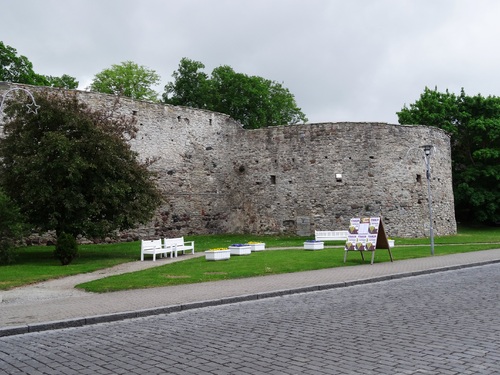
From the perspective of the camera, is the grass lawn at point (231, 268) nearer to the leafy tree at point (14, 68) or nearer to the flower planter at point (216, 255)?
the flower planter at point (216, 255)

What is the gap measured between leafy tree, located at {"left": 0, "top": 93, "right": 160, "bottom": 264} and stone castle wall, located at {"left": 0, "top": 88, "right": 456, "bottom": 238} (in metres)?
8.55

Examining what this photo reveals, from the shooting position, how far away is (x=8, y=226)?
54.2ft

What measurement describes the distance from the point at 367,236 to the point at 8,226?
1188 cm

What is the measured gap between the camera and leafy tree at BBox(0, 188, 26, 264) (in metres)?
16.5

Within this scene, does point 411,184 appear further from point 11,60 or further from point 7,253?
point 11,60

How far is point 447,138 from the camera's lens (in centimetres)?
3262

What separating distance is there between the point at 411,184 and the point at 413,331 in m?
24.3

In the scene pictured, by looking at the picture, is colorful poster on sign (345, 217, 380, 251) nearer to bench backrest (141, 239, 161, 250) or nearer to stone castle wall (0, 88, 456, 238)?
bench backrest (141, 239, 161, 250)

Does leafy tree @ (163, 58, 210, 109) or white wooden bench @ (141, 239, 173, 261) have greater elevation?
leafy tree @ (163, 58, 210, 109)

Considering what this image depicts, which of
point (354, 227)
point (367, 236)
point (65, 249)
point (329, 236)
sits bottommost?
point (65, 249)

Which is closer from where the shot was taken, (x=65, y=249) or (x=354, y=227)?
(x=354, y=227)

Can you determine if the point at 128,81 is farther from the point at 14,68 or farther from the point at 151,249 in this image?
the point at 151,249

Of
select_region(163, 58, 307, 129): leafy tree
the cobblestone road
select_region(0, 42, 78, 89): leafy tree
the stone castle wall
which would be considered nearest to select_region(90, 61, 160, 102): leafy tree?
select_region(163, 58, 307, 129): leafy tree

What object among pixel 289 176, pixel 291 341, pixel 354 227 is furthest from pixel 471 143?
pixel 291 341
